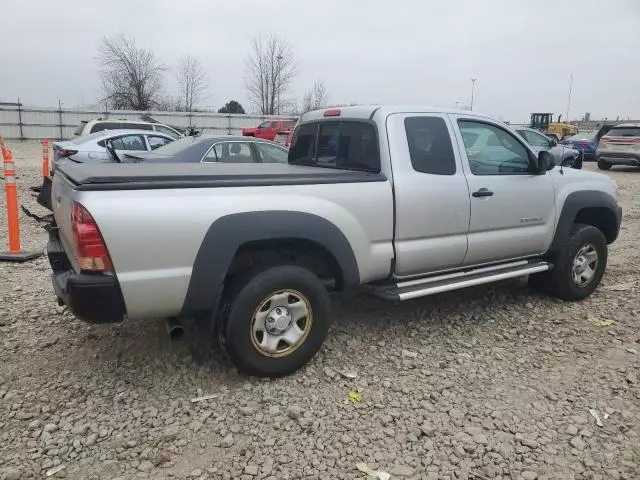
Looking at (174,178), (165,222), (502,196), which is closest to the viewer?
(165,222)

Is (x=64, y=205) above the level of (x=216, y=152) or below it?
below

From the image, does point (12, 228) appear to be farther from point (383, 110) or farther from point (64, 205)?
point (383, 110)

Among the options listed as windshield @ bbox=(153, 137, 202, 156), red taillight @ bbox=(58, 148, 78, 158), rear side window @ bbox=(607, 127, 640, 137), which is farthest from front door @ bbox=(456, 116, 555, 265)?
rear side window @ bbox=(607, 127, 640, 137)

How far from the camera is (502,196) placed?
4.54 meters

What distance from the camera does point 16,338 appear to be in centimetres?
414

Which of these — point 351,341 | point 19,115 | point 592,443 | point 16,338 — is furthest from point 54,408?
point 19,115

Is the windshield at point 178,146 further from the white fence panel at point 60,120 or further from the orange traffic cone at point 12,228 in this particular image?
the white fence panel at point 60,120

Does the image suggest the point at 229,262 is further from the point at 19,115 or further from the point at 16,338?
the point at 19,115

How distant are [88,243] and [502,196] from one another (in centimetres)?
Result: 333

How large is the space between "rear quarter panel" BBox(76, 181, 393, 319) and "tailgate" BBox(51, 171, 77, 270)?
0.31 m

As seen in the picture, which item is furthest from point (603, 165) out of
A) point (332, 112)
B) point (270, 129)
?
point (332, 112)

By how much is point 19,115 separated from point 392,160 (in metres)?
36.0

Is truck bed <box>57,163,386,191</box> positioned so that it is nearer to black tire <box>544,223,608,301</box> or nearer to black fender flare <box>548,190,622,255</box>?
black fender flare <box>548,190,622,255</box>

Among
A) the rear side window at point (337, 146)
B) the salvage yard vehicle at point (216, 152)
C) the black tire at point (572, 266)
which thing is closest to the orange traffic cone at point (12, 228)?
the salvage yard vehicle at point (216, 152)
